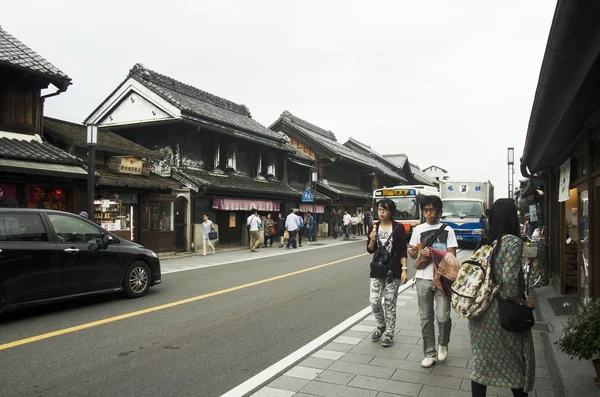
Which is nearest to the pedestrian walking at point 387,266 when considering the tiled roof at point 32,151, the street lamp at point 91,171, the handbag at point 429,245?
the handbag at point 429,245

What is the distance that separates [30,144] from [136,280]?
754 centimetres

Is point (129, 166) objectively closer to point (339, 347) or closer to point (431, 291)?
point (339, 347)

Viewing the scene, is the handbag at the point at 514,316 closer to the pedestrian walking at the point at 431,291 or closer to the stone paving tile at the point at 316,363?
the pedestrian walking at the point at 431,291

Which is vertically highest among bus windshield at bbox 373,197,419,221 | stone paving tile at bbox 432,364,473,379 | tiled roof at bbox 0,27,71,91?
tiled roof at bbox 0,27,71,91

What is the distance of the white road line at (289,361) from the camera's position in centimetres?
422

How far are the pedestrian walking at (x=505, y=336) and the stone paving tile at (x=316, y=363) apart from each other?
1.86 meters

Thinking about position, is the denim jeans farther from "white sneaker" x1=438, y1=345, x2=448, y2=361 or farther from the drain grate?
the drain grate

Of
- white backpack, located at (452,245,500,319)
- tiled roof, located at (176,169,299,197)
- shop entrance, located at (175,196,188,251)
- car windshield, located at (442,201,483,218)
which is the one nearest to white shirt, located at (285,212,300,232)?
tiled roof, located at (176,169,299,197)

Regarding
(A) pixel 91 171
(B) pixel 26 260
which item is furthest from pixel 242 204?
(B) pixel 26 260

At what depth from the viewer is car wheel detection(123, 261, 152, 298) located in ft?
28.2

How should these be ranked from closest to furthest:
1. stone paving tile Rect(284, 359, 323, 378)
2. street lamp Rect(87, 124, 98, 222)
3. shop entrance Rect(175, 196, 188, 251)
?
stone paving tile Rect(284, 359, 323, 378) < street lamp Rect(87, 124, 98, 222) < shop entrance Rect(175, 196, 188, 251)

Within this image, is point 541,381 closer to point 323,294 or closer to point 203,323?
point 203,323

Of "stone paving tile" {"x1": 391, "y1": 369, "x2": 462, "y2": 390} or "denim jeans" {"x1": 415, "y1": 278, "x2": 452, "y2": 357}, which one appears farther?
"denim jeans" {"x1": 415, "y1": 278, "x2": 452, "y2": 357}

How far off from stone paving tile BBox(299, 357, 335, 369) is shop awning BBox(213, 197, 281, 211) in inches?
638
